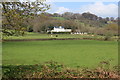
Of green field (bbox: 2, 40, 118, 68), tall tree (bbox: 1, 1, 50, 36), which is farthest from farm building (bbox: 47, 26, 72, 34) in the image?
tall tree (bbox: 1, 1, 50, 36)

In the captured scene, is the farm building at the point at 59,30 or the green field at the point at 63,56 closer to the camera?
the green field at the point at 63,56

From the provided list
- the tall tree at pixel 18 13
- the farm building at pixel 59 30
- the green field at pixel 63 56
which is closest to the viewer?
the tall tree at pixel 18 13

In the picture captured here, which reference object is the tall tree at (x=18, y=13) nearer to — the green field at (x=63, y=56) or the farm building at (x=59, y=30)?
the green field at (x=63, y=56)

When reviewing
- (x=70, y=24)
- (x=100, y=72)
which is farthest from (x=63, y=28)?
(x=100, y=72)

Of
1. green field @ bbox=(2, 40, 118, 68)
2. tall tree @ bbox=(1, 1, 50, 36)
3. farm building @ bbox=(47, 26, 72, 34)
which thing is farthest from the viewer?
farm building @ bbox=(47, 26, 72, 34)

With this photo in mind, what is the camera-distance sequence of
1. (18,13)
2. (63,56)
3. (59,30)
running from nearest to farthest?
(18,13) → (63,56) → (59,30)

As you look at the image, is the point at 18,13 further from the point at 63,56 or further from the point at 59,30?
the point at 59,30

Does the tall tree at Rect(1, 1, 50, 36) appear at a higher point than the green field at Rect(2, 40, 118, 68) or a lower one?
higher

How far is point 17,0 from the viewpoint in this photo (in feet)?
23.5

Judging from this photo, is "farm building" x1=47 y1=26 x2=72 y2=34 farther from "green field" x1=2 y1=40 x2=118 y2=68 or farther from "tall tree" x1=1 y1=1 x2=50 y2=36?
"tall tree" x1=1 y1=1 x2=50 y2=36

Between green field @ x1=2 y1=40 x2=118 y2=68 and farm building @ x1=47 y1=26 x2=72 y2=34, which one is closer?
green field @ x1=2 y1=40 x2=118 y2=68

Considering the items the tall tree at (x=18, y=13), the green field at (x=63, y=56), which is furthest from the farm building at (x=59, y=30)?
the tall tree at (x=18, y=13)

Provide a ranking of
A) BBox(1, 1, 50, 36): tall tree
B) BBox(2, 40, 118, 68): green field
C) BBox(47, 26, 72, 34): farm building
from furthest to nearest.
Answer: BBox(47, 26, 72, 34): farm building, BBox(2, 40, 118, 68): green field, BBox(1, 1, 50, 36): tall tree

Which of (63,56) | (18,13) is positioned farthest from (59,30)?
(18,13)
